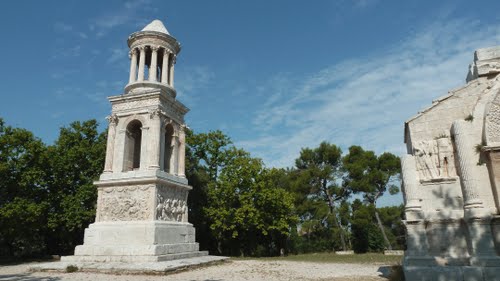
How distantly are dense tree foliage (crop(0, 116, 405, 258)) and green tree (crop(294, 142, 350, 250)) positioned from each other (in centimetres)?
9

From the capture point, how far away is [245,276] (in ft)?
36.8

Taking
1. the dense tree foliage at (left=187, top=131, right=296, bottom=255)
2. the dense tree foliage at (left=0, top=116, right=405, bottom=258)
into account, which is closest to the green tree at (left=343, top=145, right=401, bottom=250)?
the dense tree foliage at (left=0, top=116, right=405, bottom=258)

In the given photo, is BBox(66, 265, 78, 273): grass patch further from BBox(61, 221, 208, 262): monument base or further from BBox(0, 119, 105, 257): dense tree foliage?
BBox(0, 119, 105, 257): dense tree foliage

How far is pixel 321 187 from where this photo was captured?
3136cm

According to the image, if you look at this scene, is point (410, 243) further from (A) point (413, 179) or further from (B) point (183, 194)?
(B) point (183, 194)

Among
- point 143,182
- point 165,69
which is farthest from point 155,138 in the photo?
point 165,69

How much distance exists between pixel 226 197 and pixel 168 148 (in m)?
8.00

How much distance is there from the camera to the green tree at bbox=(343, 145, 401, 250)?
29812 mm

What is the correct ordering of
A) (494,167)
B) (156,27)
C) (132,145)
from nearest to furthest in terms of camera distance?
(494,167) → (132,145) → (156,27)

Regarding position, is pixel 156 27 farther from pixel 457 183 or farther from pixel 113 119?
pixel 457 183

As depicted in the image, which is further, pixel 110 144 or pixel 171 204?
pixel 110 144

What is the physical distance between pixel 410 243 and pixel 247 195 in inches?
604

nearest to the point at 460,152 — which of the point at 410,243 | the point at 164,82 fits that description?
the point at 410,243

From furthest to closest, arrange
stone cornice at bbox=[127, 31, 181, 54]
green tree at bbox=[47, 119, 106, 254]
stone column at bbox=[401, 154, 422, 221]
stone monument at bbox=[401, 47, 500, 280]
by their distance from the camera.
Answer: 1. green tree at bbox=[47, 119, 106, 254]
2. stone cornice at bbox=[127, 31, 181, 54]
3. stone column at bbox=[401, 154, 422, 221]
4. stone monument at bbox=[401, 47, 500, 280]
